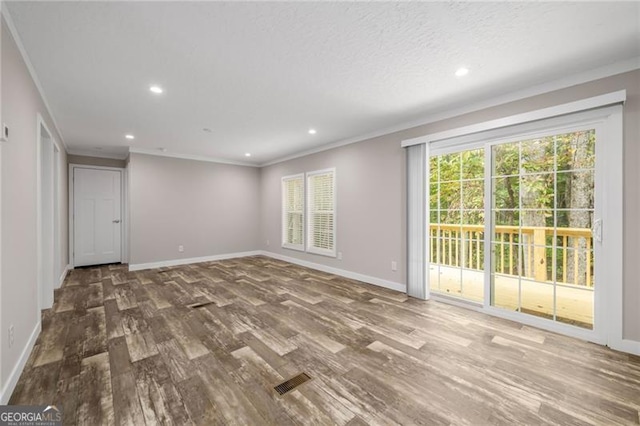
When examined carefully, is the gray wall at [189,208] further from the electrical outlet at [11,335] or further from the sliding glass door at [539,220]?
the sliding glass door at [539,220]

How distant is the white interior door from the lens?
5559 millimetres

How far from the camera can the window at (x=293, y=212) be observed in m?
5.93

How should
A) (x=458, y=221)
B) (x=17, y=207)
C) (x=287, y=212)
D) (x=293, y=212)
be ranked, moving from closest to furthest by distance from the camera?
(x=17, y=207) < (x=458, y=221) < (x=293, y=212) < (x=287, y=212)

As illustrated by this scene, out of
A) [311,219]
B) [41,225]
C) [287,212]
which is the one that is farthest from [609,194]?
[41,225]

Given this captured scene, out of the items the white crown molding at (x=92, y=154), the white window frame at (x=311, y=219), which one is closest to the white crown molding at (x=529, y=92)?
the white window frame at (x=311, y=219)

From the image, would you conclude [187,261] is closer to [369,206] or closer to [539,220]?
[369,206]

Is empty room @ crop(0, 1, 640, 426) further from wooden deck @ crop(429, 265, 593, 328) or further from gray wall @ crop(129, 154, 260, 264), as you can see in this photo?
gray wall @ crop(129, 154, 260, 264)

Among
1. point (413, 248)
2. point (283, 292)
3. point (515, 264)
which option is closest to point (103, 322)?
point (283, 292)

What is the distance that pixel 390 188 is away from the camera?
4.09m

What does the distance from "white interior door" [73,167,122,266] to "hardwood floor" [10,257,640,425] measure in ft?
9.01

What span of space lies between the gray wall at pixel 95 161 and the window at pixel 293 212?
3829 mm

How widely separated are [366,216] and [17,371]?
4.07 m

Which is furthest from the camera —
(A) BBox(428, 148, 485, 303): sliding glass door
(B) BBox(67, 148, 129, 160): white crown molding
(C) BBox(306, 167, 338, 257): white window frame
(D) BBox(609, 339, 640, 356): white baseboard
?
(B) BBox(67, 148, 129, 160): white crown molding

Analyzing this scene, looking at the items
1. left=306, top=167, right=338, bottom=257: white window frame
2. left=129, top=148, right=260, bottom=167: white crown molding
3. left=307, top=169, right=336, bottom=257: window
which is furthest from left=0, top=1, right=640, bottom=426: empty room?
left=129, top=148, right=260, bottom=167: white crown molding
